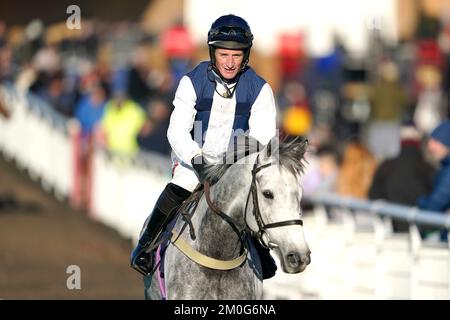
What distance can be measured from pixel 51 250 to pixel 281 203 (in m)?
8.76

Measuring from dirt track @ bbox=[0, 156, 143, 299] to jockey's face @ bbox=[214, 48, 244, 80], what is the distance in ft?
16.3

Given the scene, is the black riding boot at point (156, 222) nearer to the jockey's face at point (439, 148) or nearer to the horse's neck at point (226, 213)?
the horse's neck at point (226, 213)

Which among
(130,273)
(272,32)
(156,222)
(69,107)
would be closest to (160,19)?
(272,32)

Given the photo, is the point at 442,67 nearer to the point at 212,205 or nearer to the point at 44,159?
the point at 44,159

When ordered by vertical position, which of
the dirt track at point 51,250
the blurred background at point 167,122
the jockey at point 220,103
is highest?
the jockey at point 220,103

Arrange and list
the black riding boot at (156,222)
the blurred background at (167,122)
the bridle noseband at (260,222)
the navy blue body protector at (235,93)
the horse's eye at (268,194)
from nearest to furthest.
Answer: the bridle noseband at (260,222)
the horse's eye at (268,194)
the navy blue body protector at (235,93)
the black riding boot at (156,222)
the blurred background at (167,122)

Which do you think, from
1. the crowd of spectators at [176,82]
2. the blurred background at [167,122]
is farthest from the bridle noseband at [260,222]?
the crowd of spectators at [176,82]

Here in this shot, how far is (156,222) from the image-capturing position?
762cm

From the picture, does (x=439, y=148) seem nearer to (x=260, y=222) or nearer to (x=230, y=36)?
(x=230, y=36)

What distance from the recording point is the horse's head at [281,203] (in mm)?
6645

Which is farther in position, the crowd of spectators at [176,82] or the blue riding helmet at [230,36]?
the crowd of spectators at [176,82]

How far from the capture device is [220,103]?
286 inches

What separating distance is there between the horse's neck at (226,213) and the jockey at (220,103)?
162 mm

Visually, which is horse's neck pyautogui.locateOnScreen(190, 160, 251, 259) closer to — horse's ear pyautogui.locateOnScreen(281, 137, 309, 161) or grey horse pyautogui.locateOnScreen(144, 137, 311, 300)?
grey horse pyautogui.locateOnScreen(144, 137, 311, 300)
